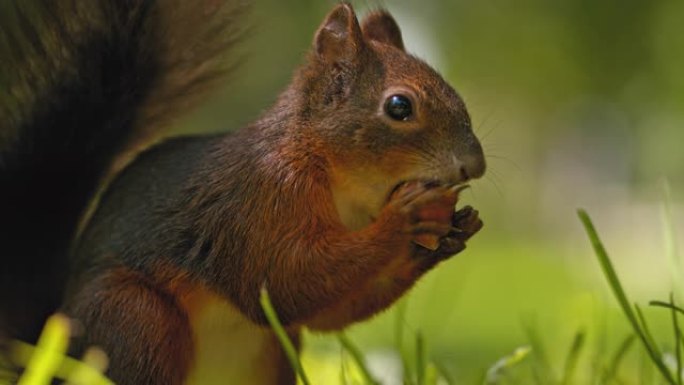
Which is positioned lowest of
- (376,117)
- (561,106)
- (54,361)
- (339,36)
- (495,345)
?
(561,106)

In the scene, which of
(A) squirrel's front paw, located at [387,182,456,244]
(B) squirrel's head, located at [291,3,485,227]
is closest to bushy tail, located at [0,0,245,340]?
(B) squirrel's head, located at [291,3,485,227]

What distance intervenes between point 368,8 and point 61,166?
527mm

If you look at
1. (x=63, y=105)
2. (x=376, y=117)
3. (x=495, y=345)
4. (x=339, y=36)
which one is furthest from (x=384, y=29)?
(x=495, y=345)

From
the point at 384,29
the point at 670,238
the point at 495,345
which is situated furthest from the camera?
the point at 495,345

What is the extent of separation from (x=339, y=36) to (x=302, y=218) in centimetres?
27

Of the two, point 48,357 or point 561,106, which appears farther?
point 561,106

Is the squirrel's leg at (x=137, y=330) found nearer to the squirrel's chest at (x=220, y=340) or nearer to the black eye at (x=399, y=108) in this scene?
the squirrel's chest at (x=220, y=340)

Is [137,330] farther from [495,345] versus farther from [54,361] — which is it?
[495,345]

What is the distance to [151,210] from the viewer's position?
1457 millimetres

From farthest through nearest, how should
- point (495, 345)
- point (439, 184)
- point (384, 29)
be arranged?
point (495, 345) → point (384, 29) → point (439, 184)

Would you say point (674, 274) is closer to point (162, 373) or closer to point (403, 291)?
point (403, 291)

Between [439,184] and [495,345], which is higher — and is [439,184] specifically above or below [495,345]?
above

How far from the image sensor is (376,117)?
137 cm

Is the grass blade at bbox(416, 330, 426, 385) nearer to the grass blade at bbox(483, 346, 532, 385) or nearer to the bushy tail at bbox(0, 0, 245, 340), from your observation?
the grass blade at bbox(483, 346, 532, 385)
